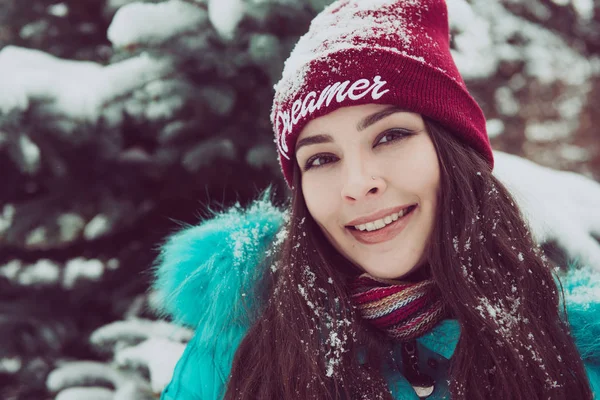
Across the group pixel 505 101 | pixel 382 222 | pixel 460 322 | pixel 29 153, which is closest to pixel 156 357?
pixel 29 153

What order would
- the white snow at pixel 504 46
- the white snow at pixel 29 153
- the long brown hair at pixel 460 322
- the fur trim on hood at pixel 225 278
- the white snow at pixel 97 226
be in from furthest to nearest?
the white snow at pixel 504 46, the white snow at pixel 97 226, the white snow at pixel 29 153, the fur trim on hood at pixel 225 278, the long brown hair at pixel 460 322

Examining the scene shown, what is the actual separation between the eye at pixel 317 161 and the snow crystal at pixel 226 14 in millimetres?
831

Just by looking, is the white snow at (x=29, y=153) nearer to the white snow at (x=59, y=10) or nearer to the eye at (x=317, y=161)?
the white snow at (x=59, y=10)

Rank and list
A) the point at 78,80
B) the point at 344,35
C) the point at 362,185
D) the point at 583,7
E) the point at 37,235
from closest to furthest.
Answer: the point at 362,185, the point at 344,35, the point at 78,80, the point at 37,235, the point at 583,7

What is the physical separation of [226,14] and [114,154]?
91cm

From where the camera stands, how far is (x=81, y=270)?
8.29 feet

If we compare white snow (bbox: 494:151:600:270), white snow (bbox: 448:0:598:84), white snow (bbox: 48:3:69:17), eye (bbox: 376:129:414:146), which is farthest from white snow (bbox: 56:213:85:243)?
white snow (bbox: 448:0:598:84)

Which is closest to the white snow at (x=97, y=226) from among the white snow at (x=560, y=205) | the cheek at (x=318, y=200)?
the cheek at (x=318, y=200)

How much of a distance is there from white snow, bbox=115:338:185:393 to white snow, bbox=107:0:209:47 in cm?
141

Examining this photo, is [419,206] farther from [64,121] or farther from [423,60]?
[64,121]

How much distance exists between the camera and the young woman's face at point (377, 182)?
1503 millimetres

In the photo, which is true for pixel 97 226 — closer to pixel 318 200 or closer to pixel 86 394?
pixel 86 394

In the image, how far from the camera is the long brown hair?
1.46 m

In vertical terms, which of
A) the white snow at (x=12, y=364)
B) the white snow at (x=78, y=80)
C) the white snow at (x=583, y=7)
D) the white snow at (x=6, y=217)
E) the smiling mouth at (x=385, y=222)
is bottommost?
the white snow at (x=12, y=364)
